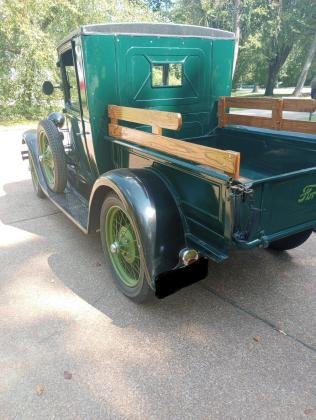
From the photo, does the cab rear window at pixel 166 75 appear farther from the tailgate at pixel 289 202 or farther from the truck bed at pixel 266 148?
the tailgate at pixel 289 202

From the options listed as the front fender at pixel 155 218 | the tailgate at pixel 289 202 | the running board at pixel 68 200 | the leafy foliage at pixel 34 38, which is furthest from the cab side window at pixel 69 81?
the leafy foliage at pixel 34 38

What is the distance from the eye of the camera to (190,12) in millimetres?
23062

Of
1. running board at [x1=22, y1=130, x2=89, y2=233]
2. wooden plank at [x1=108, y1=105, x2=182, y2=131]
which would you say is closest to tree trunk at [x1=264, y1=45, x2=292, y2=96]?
running board at [x1=22, y1=130, x2=89, y2=233]

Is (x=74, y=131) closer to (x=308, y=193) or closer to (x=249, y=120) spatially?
(x=249, y=120)

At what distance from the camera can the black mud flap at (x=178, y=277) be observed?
2385 mm

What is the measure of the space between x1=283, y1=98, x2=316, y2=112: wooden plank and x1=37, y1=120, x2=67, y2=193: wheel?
2381 mm

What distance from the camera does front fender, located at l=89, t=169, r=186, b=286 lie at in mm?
2496

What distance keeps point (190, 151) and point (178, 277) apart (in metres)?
0.84

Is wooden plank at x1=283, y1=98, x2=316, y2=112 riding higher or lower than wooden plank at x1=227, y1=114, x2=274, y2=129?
higher

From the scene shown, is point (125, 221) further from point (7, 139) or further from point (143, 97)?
point (7, 139)

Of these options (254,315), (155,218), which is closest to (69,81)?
(155,218)

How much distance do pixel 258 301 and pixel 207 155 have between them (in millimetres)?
1406

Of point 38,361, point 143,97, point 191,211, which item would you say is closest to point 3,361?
point 38,361

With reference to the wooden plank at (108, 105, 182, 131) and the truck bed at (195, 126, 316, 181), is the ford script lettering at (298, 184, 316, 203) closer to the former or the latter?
the truck bed at (195, 126, 316, 181)
